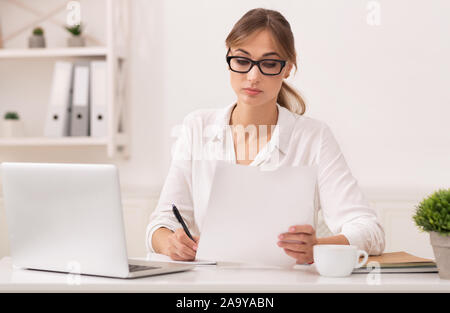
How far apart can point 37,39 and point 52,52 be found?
13cm

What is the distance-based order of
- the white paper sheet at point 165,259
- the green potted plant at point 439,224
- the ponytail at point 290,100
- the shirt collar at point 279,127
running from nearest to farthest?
the green potted plant at point 439,224 → the white paper sheet at point 165,259 → the shirt collar at point 279,127 → the ponytail at point 290,100

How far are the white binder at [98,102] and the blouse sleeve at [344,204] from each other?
121 cm

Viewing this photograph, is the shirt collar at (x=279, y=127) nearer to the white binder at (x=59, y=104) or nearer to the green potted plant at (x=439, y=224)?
the green potted plant at (x=439, y=224)

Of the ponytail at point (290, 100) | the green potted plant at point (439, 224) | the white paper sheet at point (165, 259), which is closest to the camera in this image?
the green potted plant at point (439, 224)

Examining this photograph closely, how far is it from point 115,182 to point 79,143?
1.65 meters

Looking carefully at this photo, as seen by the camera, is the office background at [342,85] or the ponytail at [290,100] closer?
the ponytail at [290,100]

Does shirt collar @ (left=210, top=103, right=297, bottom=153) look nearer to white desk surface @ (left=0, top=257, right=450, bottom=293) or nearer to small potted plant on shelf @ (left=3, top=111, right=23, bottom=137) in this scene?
white desk surface @ (left=0, top=257, right=450, bottom=293)

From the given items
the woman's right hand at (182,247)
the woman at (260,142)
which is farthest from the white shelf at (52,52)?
the woman's right hand at (182,247)

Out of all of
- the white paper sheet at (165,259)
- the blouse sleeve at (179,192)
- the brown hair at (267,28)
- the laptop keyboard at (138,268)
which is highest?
the brown hair at (267,28)

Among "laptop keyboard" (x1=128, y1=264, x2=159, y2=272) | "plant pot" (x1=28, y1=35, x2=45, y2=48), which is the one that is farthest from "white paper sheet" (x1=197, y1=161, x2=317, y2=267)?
"plant pot" (x1=28, y1=35, x2=45, y2=48)

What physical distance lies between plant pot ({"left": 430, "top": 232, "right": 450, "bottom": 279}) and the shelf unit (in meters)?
1.71

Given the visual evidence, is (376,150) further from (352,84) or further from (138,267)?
(138,267)

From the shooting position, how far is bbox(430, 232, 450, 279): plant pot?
3.84ft

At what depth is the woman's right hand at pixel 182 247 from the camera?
1401mm
